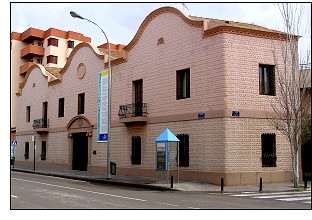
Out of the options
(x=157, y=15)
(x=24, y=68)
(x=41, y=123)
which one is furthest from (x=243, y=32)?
(x=24, y=68)

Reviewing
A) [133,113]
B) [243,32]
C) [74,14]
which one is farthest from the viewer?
[133,113]

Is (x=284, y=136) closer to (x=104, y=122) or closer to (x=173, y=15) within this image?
(x=173, y=15)

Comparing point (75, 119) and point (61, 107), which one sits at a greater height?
point (61, 107)

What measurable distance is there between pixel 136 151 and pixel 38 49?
37.4m

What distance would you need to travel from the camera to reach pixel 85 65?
3053cm

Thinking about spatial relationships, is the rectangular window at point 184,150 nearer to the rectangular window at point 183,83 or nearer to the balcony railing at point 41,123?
the rectangular window at point 183,83

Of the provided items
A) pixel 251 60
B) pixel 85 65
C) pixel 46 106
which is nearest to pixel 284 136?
pixel 251 60

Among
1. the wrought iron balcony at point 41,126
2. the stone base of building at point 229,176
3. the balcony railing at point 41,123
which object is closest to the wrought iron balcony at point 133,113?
the stone base of building at point 229,176

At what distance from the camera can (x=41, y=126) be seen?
35.2 meters

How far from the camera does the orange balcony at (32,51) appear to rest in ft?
186

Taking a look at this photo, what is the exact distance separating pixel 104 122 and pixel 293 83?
36.9 feet

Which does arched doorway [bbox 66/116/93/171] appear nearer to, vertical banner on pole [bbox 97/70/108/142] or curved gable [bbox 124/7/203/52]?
vertical banner on pole [bbox 97/70/108/142]

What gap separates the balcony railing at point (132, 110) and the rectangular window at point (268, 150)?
7080mm

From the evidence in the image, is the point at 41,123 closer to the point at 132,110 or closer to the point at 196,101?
the point at 132,110
